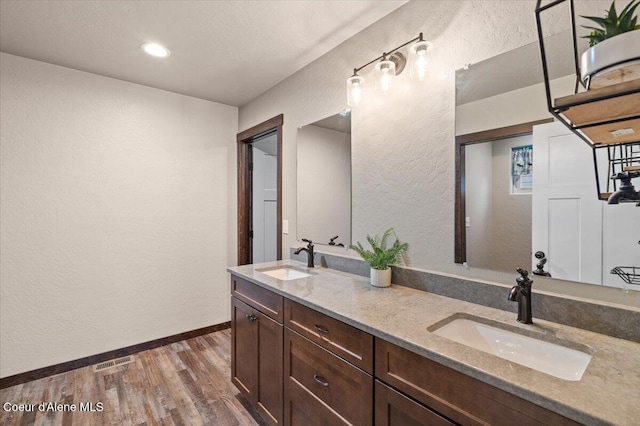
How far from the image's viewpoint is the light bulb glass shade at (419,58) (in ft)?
4.97

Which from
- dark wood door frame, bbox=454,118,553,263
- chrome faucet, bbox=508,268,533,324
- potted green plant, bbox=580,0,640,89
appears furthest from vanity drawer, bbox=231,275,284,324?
potted green plant, bbox=580,0,640,89

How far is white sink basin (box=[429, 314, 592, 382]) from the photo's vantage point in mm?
957

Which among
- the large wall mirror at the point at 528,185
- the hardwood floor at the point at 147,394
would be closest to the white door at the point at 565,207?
the large wall mirror at the point at 528,185

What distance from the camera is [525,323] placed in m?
1.13

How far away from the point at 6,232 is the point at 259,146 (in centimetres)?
255

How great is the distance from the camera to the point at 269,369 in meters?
1.71

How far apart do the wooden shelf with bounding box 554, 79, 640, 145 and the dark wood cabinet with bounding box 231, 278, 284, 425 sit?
1.49 meters

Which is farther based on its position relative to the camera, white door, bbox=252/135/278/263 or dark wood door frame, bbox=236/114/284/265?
white door, bbox=252/135/278/263

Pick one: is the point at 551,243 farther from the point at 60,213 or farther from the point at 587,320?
the point at 60,213

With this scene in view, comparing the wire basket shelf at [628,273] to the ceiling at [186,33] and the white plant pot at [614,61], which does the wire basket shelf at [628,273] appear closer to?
the white plant pot at [614,61]

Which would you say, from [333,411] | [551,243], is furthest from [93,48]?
[551,243]

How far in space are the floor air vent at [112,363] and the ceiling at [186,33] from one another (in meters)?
2.48

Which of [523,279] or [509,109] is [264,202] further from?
[523,279]

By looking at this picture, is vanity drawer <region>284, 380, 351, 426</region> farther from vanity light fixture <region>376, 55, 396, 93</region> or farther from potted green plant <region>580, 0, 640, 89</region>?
vanity light fixture <region>376, 55, 396, 93</region>
